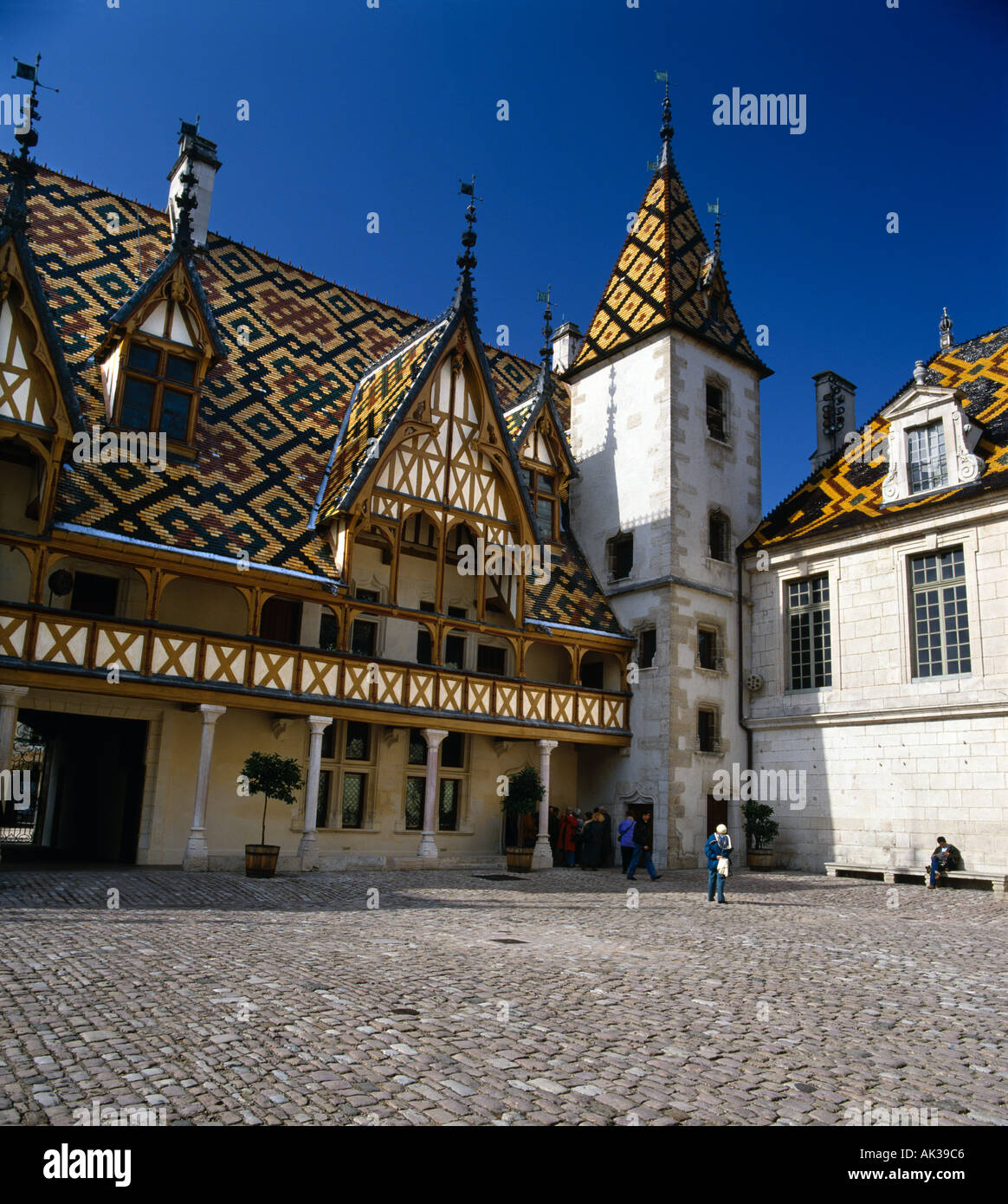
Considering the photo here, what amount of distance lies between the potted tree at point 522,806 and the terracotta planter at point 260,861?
5023 millimetres

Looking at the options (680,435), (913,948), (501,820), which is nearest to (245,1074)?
(913,948)

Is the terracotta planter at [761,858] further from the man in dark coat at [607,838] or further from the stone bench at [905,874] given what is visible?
the man in dark coat at [607,838]

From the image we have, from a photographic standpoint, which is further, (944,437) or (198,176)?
(198,176)

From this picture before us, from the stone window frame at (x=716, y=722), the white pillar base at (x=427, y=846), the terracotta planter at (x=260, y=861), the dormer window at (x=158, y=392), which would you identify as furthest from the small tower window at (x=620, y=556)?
the terracotta planter at (x=260, y=861)

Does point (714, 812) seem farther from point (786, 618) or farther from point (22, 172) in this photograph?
point (22, 172)

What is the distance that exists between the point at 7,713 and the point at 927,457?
1776 cm

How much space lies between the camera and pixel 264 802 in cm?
1692

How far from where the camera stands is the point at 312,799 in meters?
16.5

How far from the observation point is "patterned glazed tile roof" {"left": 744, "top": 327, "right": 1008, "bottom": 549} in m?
18.3

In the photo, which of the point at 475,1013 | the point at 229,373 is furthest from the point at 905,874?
the point at 229,373

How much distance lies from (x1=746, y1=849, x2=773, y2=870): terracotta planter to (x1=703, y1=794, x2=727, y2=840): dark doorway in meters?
0.94

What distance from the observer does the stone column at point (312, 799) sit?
1631cm

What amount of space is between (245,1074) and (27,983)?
2.65 m
